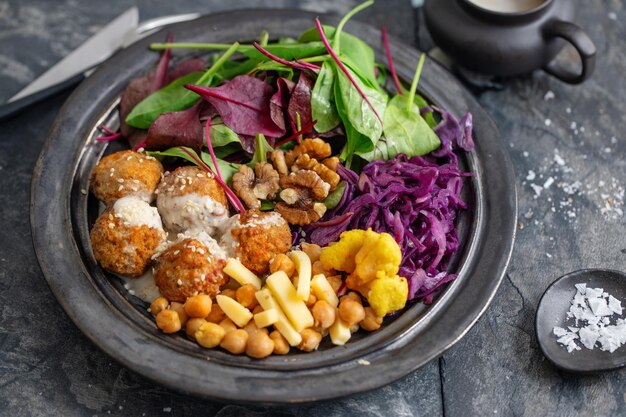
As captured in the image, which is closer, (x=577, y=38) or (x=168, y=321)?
(x=168, y=321)

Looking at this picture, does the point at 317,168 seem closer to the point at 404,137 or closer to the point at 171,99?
the point at 404,137

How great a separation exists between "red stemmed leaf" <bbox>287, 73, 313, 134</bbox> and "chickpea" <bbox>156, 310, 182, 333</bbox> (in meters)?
0.88

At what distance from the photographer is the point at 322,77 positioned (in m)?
2.75

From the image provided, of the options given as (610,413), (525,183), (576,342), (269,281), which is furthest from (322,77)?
(610,413)

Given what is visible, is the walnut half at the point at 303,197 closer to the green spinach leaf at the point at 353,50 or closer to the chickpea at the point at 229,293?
the chickpea at the point at 229,293

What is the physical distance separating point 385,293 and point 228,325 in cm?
53

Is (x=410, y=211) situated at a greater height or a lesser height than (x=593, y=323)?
greater

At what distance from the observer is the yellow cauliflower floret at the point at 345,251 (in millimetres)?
2428

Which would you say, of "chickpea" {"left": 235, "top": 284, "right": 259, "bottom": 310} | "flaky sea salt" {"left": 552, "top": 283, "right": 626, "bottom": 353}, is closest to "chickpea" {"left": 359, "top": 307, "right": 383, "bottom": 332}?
"chickpea" {"left": 235, "top": 284, "right": 259, "bottom": 310}

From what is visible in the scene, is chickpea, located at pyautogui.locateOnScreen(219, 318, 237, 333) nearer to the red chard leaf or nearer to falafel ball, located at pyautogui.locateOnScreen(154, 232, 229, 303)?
falafel ball, located at pyautogui.locateOnScreen(154, 232, 229, 303)

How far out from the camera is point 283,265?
2416 mm

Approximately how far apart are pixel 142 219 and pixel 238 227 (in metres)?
0.34

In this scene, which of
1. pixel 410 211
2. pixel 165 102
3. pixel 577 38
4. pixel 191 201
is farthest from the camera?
pixel 577 38

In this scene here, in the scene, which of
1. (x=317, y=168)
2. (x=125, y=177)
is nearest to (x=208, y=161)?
(x=125, y=177)
